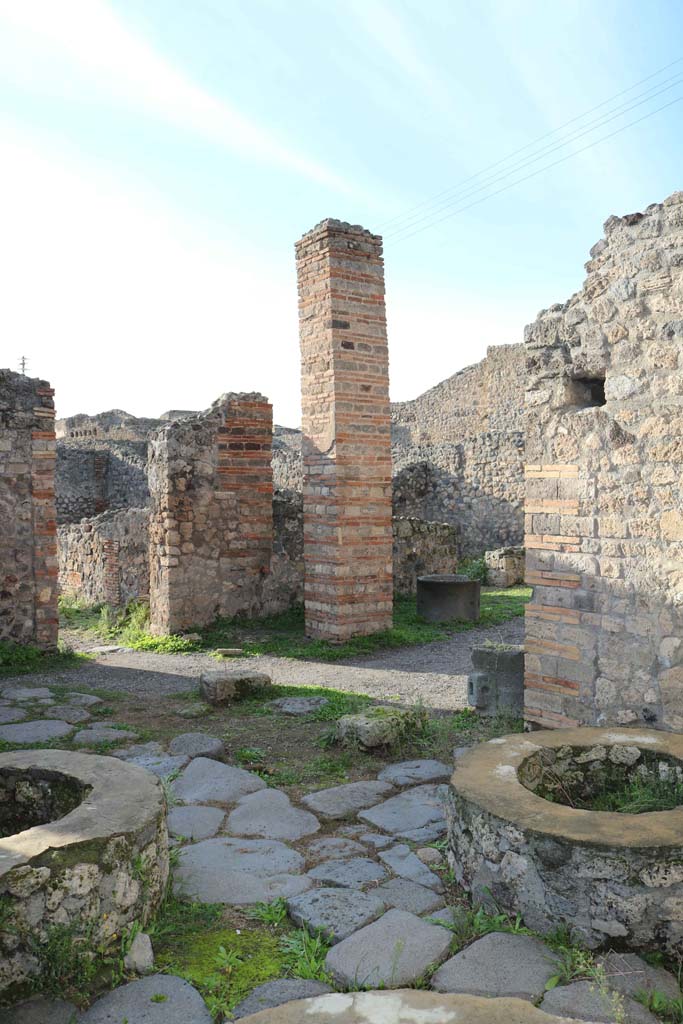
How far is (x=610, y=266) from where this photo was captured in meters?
4.39

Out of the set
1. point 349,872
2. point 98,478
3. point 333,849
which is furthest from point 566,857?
point 98,478

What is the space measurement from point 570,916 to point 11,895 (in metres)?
1.85

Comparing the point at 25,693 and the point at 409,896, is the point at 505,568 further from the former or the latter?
the point at 409,896

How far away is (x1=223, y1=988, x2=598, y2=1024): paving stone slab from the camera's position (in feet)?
6.42

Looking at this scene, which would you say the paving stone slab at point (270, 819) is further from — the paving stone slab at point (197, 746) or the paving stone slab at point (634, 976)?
the paving stone slab at point (634, 976)

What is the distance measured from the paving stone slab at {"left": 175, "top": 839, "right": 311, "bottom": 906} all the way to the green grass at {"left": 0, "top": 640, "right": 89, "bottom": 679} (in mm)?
4399

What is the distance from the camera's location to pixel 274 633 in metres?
9.04

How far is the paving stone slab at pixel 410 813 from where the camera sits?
12.3 feet

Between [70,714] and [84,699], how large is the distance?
46cm

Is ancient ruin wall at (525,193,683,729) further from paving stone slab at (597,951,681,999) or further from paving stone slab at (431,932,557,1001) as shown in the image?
paving stone slab at (431,932,557,1001)

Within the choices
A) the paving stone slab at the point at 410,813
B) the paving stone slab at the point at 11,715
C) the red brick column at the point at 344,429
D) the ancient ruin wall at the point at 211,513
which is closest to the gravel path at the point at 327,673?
the red brick column at the point at 344,429

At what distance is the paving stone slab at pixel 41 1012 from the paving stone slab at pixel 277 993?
0.49 metres

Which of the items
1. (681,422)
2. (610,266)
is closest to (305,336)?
(610,266)

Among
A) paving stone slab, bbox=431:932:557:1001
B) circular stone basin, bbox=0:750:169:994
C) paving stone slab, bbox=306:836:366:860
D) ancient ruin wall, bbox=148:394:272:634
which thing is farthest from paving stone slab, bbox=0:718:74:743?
paving stone slab, bbox=431:932:557:1001
